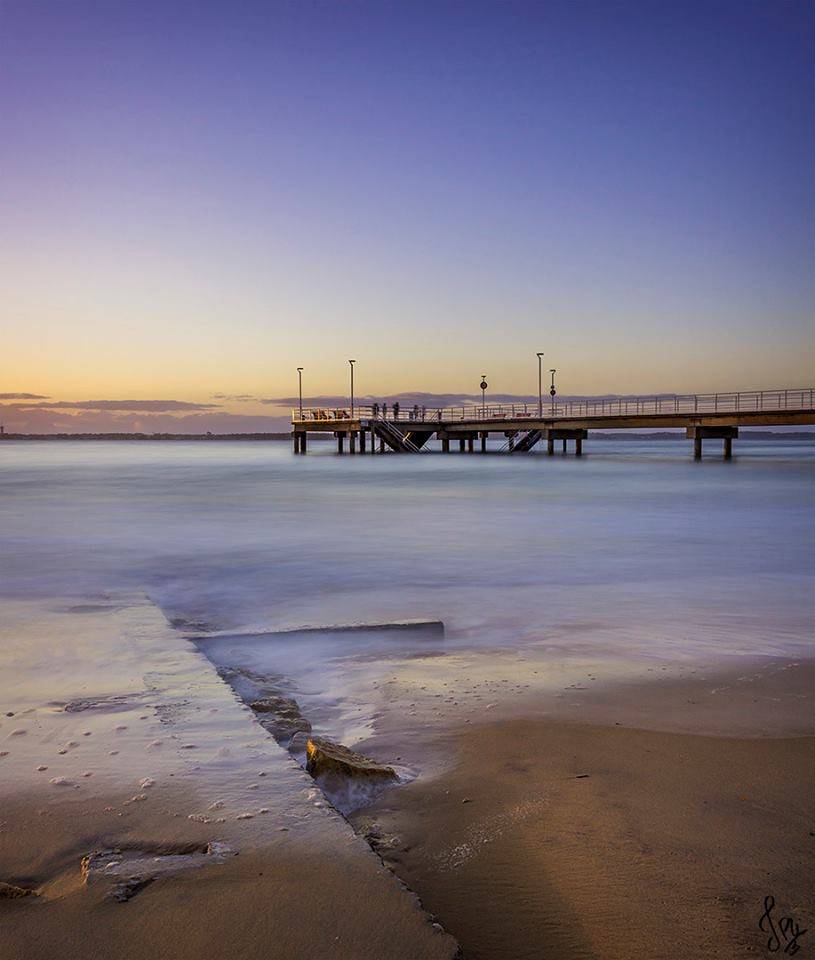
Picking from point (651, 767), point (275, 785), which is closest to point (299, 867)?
point (275, 785)

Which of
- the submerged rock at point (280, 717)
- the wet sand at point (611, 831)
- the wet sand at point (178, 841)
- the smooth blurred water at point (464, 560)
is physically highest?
the wet sand at point (178, 841)

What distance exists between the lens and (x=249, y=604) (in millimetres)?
9523

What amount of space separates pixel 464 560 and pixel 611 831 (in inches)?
378

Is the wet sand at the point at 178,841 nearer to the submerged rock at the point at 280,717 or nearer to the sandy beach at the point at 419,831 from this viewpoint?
the sandy beach at the point at 419,831

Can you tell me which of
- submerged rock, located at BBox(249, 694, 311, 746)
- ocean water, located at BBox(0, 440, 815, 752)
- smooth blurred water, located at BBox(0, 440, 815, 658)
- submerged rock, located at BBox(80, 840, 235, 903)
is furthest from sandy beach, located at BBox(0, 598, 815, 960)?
smooth blurred water, located at BBox(0, 440, 815, 658)

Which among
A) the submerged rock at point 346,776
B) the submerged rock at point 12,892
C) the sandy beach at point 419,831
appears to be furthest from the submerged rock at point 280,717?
the submerged rock at point 12,892

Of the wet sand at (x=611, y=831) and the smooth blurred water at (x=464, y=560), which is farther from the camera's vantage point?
the smooth blurred water at (x=464, y=560)

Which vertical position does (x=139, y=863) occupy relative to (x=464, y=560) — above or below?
above

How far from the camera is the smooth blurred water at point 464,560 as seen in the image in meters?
8.32

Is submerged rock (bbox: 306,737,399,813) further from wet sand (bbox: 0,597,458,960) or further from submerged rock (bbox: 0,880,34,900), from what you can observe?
submerged rock (bbox: 0,880,34,900)

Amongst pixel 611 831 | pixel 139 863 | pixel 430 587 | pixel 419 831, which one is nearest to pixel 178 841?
pixel 139 863

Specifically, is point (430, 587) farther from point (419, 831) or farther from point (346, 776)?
point (419, 831)

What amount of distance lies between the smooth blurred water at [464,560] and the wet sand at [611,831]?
2.45 meters

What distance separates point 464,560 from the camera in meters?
13.0
